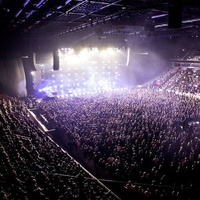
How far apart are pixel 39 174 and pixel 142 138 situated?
19.6 feet

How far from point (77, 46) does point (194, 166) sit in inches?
514

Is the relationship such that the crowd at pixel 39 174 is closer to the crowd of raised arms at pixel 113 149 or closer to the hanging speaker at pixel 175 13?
the crowd of raised arms at pixel 113 149

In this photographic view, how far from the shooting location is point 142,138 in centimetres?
1183

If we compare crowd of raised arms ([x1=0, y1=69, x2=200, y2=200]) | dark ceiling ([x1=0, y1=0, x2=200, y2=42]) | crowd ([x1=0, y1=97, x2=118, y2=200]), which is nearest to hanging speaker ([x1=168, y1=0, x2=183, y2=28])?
dark ceiling ([x1=0, y1=0, x2=200, y2=42])

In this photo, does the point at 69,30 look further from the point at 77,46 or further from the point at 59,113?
the point at 59,113

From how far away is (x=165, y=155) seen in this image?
9.87 metres

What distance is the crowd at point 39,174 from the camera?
674cm

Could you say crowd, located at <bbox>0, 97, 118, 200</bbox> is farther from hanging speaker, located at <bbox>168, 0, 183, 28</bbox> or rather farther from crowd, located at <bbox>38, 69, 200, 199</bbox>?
hanging speaker, located at <bbox>168, 0, 183, 28</bbox>

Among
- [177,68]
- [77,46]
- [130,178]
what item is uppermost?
[77,46]

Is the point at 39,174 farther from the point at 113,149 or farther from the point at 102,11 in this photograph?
the point at 102,11

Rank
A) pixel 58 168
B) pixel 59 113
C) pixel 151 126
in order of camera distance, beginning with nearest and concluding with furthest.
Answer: pixel 58 168, pixel 151 126, pixel 59 113

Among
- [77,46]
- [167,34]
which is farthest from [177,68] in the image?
[77,46]

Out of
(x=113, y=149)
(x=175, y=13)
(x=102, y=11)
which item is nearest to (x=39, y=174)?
(x=113, y=149)

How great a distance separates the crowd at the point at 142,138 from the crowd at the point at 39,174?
4.70 feet
